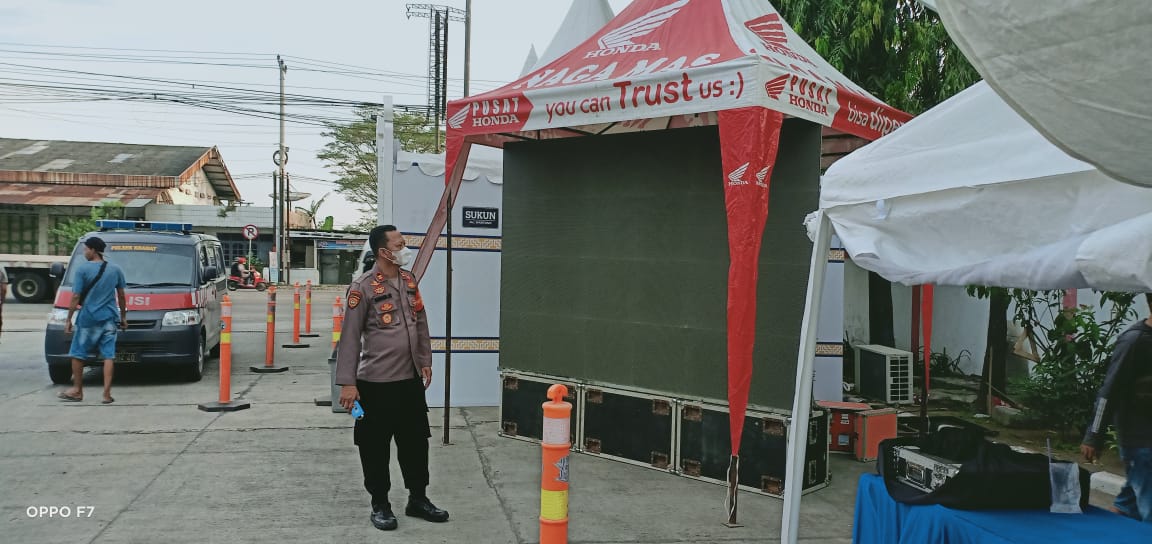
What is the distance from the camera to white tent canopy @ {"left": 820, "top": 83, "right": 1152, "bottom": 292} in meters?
2.97

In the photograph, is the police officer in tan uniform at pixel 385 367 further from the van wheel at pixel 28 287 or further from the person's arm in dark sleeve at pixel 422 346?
the van wheel at pixel 28 287

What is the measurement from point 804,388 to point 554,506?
5.15 feet

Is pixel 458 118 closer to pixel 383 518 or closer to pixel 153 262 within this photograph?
pixel 383 518

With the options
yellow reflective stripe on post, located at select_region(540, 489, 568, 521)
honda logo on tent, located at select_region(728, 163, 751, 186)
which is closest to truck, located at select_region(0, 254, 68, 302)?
honda logo on tent, located at select_region(728, 163, 751, 186)

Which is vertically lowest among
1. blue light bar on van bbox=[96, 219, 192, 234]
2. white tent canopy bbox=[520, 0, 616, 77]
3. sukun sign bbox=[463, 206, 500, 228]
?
A: blue light bar on van bbox=[96, 219, 192, 234]

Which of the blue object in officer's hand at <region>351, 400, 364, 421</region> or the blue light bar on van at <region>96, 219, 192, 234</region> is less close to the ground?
the blue light bar on van at <region>96, 219, 192, 234</region>

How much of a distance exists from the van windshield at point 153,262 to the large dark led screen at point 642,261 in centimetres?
557

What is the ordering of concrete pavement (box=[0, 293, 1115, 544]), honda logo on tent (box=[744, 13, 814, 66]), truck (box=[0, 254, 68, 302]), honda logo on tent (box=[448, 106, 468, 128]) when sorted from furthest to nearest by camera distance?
truck (box=[0, 254, 68, 302])
honda logo on tent (box=[448, 106, 468, 128])
honda logo on tent (box=[744, 13, 814, 66])
concrete pavement (box=[0, 293, 1115, 544])

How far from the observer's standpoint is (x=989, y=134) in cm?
362

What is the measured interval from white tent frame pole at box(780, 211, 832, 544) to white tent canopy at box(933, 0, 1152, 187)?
2.37m

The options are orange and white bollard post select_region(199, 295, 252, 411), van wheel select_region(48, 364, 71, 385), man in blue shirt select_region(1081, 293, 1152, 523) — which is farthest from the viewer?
van wheel select_region(48, 364, 71, 385)

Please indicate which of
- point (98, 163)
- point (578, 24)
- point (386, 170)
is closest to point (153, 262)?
point (386, 170)

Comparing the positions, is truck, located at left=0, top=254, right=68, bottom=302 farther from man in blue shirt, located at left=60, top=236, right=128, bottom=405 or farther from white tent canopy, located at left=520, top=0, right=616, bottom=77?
white tent canopy, located at left=520, top=0, right=616, bottom=77

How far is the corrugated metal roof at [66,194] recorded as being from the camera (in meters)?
32.3
